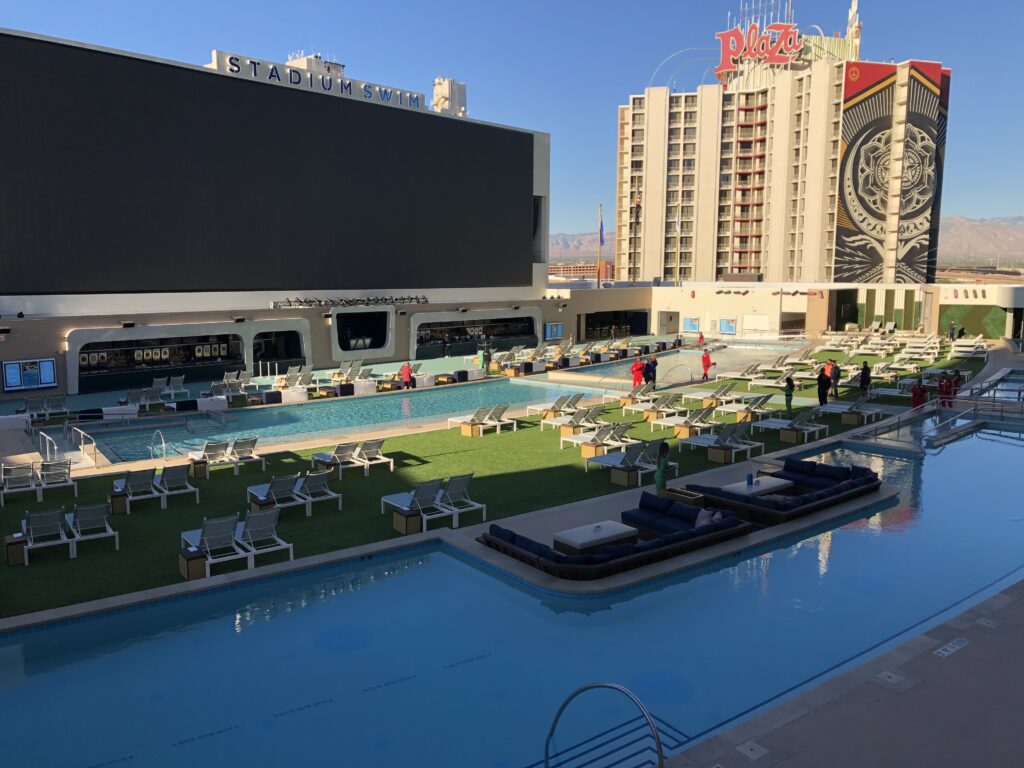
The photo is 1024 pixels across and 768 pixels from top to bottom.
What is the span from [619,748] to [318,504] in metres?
8.82

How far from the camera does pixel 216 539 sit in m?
11.3

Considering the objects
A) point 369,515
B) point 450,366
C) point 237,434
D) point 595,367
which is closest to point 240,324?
point 450,366

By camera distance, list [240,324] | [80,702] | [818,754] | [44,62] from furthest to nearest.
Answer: [240,324], [44,62], [80,702], [818,754]

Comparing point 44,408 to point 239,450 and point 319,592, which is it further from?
point 319,592

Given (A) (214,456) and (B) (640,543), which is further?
(A) (214,456)

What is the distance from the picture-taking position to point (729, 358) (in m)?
40.2

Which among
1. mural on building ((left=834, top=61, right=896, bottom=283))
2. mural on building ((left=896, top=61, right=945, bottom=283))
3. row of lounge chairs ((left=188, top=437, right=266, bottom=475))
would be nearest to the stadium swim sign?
row of lounge chairs ((left=188, top=437, right=266, bottom=475))

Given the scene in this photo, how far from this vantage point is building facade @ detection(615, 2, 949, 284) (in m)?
70.4

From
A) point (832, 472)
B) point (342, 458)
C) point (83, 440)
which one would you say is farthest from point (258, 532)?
point (83, 440)

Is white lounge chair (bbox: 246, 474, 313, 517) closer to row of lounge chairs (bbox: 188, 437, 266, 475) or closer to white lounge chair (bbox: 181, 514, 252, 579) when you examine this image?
white lounge chair (bbox: 181, 514, 252, 579)

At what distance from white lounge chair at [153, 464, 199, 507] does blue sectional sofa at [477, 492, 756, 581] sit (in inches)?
242

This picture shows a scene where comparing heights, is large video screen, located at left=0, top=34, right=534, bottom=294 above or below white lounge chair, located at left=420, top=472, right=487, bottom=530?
above

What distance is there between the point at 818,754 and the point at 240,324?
29991mm

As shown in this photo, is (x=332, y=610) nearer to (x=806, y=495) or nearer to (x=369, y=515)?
(x=369, y=515)
